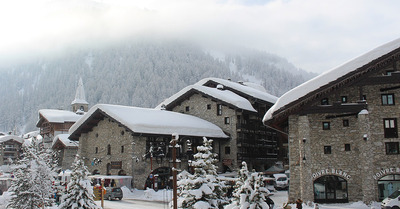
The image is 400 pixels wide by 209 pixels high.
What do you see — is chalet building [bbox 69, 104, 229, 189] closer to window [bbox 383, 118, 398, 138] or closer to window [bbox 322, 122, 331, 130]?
window [bbox 322, 122, 331, 130]

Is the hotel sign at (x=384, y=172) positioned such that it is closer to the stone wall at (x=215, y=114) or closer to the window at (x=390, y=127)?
the window at (x=390, y=127)

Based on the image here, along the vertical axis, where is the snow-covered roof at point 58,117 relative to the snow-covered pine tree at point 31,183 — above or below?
above

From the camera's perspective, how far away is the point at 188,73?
19062 centimetres

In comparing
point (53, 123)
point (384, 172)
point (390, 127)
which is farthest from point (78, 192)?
point (53, 123)

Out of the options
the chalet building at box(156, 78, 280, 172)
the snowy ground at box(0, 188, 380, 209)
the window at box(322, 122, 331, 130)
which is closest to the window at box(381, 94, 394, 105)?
the window at box(322, 122, 331, 130)

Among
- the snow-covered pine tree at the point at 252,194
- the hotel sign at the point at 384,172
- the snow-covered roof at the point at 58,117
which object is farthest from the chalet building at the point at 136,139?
the snow-covered roof at the point at 58,117

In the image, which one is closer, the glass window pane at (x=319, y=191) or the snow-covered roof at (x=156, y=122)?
the glass window pane at (x=319, y=191)

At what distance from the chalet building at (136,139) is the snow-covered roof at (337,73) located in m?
13.0

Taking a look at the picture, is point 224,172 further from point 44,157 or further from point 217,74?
point 217,74

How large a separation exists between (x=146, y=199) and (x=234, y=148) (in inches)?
556

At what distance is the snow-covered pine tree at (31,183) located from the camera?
24.6m

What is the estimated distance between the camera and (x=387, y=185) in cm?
2509

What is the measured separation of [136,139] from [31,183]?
48.6 feet

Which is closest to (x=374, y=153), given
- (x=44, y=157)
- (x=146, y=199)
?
(x=146, y=199)
